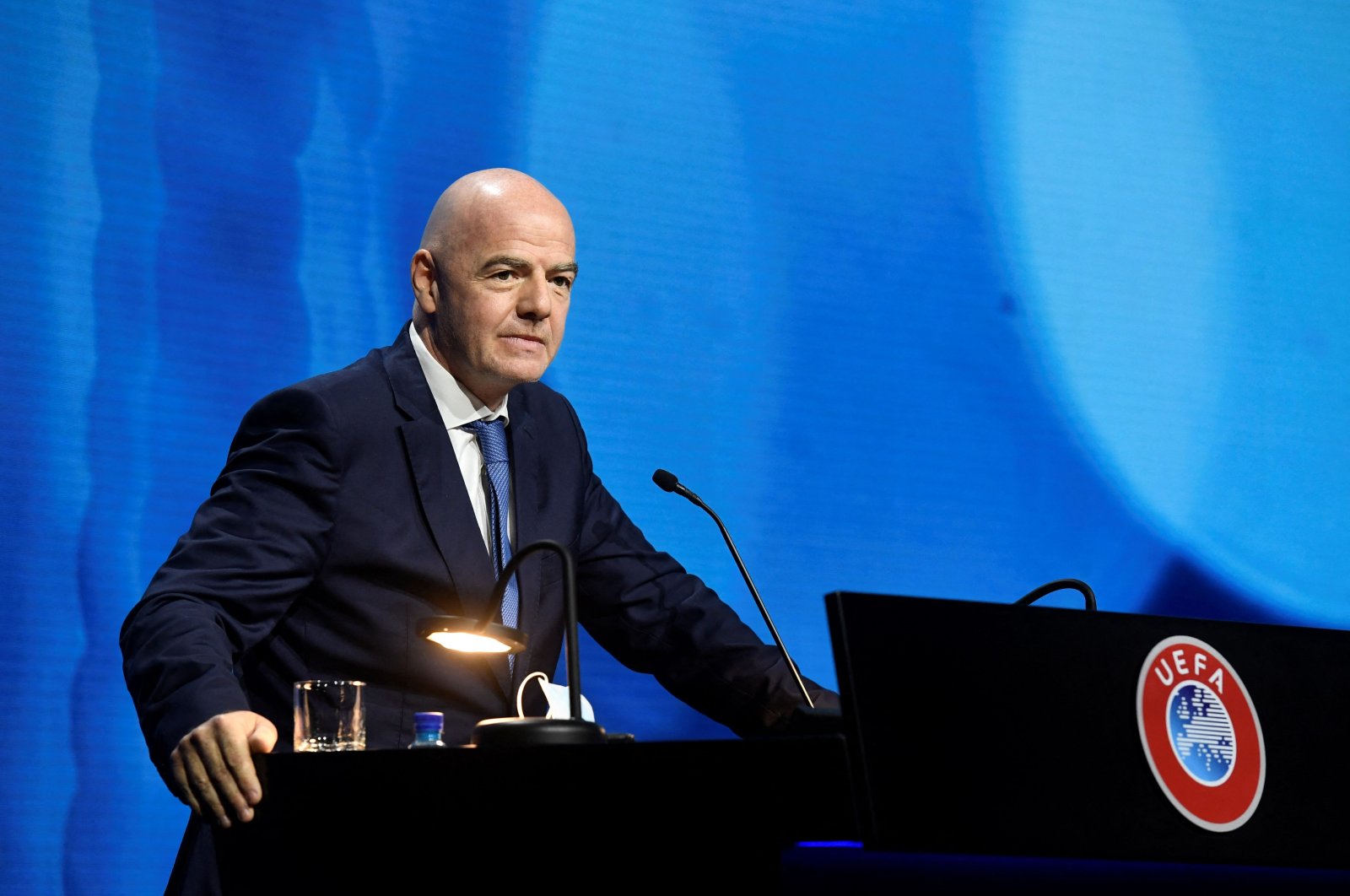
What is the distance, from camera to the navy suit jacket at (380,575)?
5.60 ft

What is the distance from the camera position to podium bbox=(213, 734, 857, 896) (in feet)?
3.67

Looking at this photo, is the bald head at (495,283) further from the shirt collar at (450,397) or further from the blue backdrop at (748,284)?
the blue backdrop at (748,284)

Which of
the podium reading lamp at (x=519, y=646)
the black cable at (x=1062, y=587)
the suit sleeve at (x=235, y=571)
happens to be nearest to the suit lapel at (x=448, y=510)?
the suit sleeve at (x=235, y=571)

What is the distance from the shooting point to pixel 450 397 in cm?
205

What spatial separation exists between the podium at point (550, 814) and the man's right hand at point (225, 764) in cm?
2

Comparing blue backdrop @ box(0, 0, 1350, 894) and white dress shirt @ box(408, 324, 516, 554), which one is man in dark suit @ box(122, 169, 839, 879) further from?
A: blue backdrop @ box(0, 0, 1350, 894)

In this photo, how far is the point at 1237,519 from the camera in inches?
115

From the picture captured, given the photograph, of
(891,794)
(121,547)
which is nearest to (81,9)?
(121,547)

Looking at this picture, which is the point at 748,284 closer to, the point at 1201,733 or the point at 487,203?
the point at 487,203

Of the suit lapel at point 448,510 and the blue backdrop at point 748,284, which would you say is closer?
the suit lapel at point 448,510

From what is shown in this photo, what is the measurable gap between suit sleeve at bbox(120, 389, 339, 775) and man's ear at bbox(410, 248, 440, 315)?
0.31 meters

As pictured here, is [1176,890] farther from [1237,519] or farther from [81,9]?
[81,9]

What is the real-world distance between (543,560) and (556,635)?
11 centimetres

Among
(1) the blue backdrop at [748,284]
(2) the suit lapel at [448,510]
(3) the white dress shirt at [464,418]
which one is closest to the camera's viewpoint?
(2) the suit lapel at [448,510]
